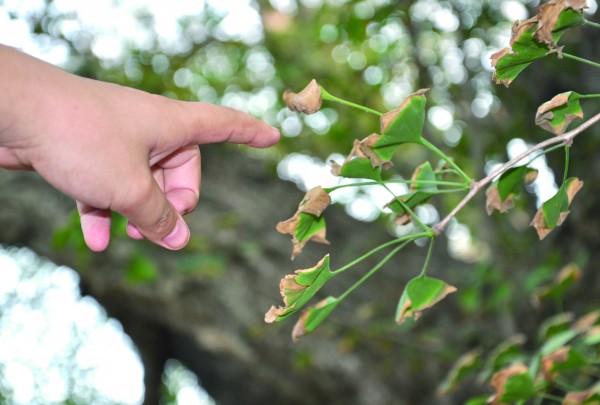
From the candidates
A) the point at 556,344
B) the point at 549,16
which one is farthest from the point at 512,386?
the point at 549,16

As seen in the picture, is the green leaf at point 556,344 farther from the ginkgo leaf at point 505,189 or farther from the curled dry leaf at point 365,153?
the curled dry leaf at point 365,153

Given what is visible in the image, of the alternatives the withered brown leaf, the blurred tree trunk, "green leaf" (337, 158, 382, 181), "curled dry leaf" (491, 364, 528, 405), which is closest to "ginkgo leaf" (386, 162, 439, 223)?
"green leaf" (337, 158, 382, 181)

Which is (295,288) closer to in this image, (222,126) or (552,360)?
(222,126)

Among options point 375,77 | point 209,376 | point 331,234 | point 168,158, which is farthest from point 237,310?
point 168,158

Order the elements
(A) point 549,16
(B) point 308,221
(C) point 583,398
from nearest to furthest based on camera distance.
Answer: (A) point 549,16, (B) point 308,221, (C) point 583,398

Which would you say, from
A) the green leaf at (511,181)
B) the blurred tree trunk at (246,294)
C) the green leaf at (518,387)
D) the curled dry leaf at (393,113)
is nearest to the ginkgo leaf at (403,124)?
the curled dry leaf at (393,113)

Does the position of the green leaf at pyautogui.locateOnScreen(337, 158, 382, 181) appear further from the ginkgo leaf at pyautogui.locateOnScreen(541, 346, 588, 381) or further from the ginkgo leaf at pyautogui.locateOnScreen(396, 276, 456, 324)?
the ginkgo leaf at pyautogui.locateOnScreen(541, 346, 588, 381)
